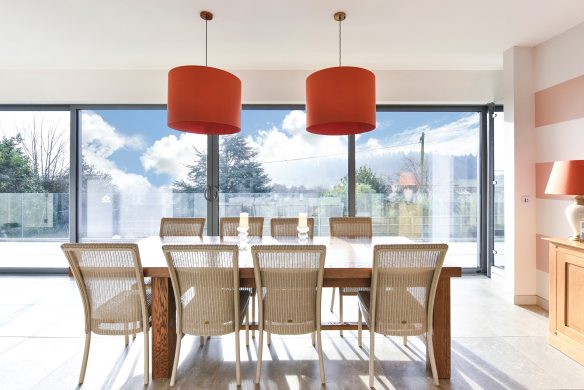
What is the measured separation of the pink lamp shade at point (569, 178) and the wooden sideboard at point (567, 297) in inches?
16.0

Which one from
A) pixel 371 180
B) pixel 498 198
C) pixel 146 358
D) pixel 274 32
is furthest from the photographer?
pixel 371 180

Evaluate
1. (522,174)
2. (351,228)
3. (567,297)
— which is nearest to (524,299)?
(567,297)

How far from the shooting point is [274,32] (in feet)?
10.7

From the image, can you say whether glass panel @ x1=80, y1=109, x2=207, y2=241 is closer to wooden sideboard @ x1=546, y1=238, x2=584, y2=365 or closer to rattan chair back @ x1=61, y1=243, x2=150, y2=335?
rattan chair back @ x1=61, y1=243, x2=150, y2=335

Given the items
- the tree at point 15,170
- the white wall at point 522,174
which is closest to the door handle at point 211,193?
the tree at point 15,170

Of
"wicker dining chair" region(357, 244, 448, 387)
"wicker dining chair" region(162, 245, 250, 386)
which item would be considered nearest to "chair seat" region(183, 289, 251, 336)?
"wicker dining chair" region(162, 245, 250, 386)

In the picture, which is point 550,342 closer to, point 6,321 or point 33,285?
point 6,321

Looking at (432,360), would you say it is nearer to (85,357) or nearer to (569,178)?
(569,178)

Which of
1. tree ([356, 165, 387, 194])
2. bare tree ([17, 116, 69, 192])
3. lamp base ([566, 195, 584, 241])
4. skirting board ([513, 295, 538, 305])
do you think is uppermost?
bare tree ([17, 116, 69, 192])

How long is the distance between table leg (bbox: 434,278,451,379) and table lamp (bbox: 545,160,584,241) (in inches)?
51.9

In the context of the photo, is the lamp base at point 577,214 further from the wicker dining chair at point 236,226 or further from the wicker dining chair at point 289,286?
the wicker dining chair at point 236,226

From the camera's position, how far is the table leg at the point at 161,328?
83.0 inches

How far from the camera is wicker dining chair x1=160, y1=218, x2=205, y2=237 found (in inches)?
130

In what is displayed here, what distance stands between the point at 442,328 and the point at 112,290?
2217mm
